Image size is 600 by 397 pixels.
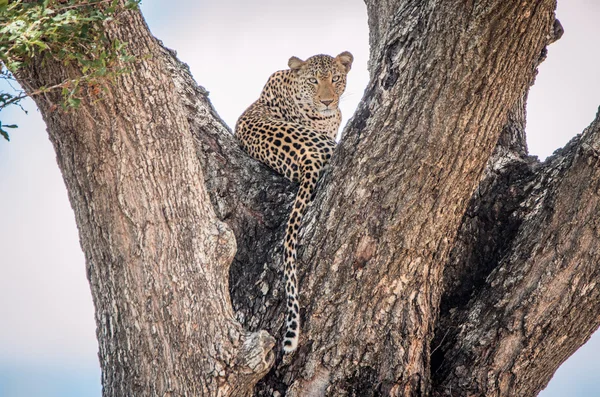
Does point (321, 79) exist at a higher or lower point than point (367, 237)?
higher

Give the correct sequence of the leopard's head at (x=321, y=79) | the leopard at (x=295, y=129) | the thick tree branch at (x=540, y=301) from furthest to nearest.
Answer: the leopard's head at (x=321, y=79), the leopard at (x=295, y=129), the thick tree branch at (x=540, y=301)

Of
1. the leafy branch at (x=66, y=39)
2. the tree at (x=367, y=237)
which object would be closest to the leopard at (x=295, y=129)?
the tree at (x=367, y=237)

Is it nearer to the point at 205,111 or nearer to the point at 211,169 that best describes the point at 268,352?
the point at 211,169

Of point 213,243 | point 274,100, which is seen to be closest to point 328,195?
point 213,243

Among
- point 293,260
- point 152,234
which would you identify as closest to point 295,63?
point 293,260

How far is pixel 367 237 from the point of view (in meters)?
4.77

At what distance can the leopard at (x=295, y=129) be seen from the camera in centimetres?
505

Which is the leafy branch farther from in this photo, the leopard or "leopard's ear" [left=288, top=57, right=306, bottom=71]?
"leopard's ear" [left=288, top=57, right=306, bottom=71]

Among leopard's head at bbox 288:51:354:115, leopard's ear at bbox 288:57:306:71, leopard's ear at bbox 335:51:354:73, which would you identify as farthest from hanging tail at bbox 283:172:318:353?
leopard's ear at bbox 335:51:354:73

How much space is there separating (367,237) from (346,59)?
395 cm

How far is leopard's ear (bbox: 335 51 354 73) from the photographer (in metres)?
8.31

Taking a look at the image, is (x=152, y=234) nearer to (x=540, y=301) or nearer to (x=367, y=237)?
(x=367, y=237)

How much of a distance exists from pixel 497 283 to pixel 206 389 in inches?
73.8

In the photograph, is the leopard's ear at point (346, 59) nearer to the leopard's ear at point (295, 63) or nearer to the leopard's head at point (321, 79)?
the leopard's head at point (321, 79)
